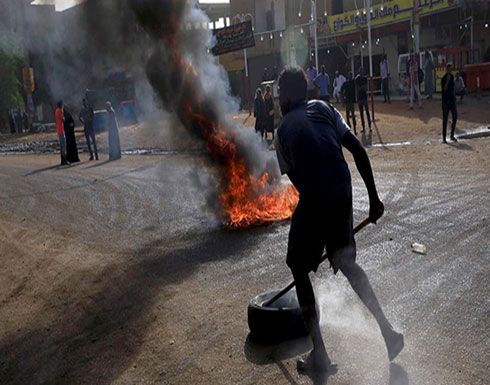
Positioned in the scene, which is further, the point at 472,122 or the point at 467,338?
the point at 472,122

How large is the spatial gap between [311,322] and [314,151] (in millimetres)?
1161

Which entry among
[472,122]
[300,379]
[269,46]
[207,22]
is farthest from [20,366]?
[269,46]

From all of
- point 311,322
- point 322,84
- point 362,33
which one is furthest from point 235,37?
point 311,322

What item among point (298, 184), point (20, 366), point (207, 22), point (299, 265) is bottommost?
point (20, 366)

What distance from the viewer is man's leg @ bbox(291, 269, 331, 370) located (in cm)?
379

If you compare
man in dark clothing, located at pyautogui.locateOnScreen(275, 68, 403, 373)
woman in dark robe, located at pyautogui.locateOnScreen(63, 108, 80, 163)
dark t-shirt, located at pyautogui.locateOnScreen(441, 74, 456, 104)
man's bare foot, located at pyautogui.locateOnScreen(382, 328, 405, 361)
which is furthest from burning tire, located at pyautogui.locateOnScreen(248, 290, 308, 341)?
woman in dark robe, located at pyautogui.locateOnScreen(63, 108, 80, 163)

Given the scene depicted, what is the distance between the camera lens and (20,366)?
4.69 metres

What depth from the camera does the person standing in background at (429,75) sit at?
993 inches

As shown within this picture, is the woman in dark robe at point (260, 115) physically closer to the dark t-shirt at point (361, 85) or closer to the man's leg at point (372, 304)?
the dark t-shirt at point (361, 85)

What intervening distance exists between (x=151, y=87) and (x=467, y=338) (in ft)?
23.9

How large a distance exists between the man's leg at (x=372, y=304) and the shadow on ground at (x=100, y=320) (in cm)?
186

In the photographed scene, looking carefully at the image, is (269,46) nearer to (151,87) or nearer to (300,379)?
(151,87)

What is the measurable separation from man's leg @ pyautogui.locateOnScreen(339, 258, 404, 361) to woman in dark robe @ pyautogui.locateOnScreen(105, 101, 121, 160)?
1664 cm

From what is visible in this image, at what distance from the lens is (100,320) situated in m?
5.30
